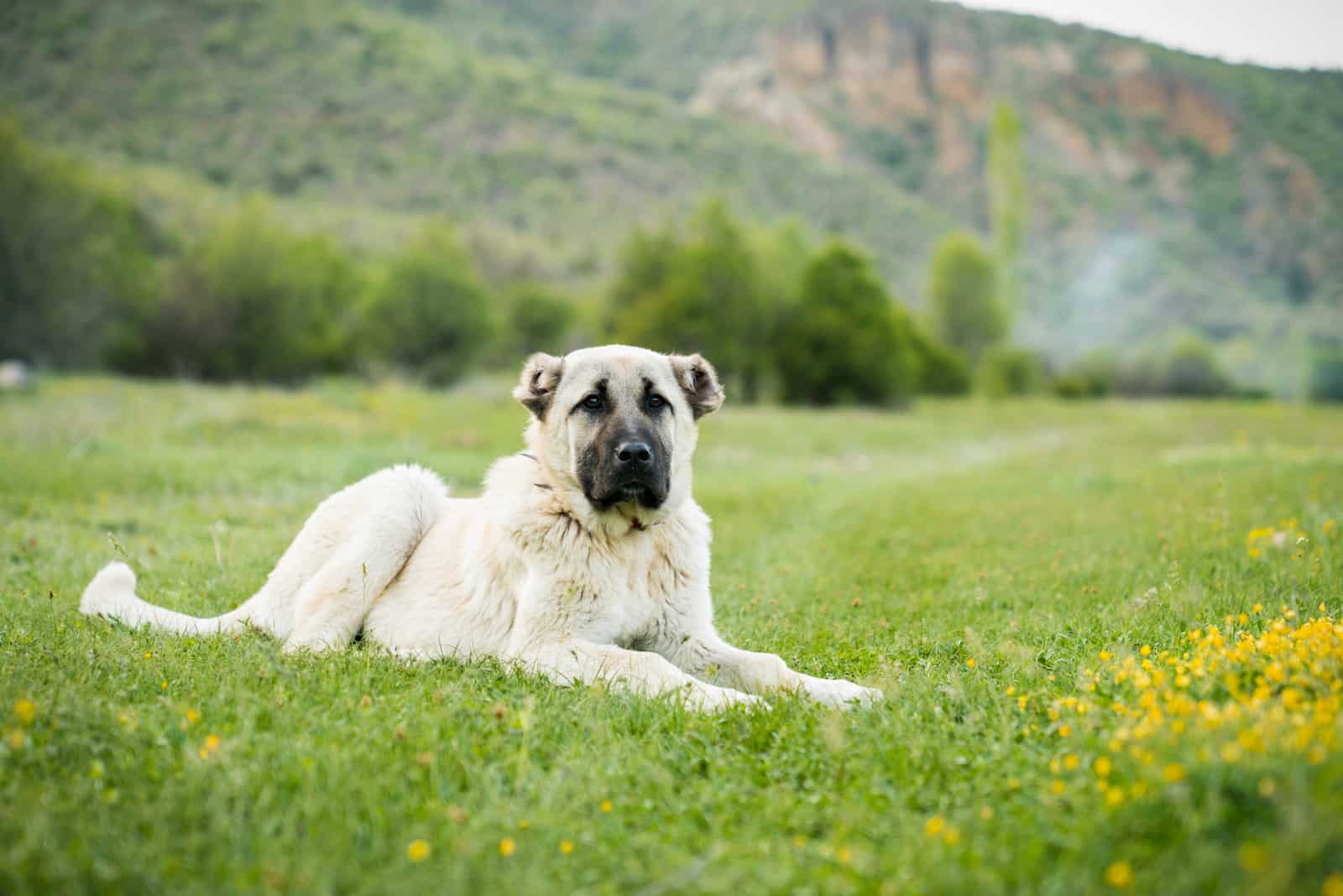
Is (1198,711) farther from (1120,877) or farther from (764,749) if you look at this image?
(764,749)

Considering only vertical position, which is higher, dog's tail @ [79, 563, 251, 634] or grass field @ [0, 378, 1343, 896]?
grass field @ [0, 378, 1343, 896]

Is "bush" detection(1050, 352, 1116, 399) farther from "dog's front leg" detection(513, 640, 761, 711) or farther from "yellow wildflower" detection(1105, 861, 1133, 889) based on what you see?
"yellow wildflower" detection(1105, 861, 1133, 889)

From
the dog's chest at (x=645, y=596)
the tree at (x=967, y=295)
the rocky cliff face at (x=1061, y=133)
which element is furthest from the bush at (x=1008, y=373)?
the dog's chest at (x=645, y=596)

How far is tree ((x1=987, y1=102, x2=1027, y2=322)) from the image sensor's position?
71688 millimetres

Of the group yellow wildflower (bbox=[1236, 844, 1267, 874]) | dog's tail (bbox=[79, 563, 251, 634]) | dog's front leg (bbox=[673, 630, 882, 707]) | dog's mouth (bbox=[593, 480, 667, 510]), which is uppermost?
dog's mouth (bbox=[593, 480, 667, 510])

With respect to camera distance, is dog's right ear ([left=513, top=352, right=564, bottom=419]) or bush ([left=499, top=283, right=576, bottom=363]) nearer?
dog's right ear ([left=513, top=352, right=564, bottom=419])

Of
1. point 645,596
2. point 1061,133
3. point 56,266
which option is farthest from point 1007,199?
point 1061,133

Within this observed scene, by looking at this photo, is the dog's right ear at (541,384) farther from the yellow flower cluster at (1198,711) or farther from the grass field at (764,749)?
the yellow flower cluster at (1198,711)

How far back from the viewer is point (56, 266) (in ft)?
127

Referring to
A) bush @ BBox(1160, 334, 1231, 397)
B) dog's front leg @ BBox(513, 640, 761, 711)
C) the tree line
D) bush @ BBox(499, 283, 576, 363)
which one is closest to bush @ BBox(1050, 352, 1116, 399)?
bush @ BBox(1160, 334, 1231, 397)

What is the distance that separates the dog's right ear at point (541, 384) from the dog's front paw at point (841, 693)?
2.44 m

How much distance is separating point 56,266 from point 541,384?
43232 millimetres

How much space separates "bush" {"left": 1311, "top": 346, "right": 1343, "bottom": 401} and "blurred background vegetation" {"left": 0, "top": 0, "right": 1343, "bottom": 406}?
0.11 meters

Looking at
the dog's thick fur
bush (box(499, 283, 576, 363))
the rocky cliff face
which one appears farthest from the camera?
the rocky cliff face
